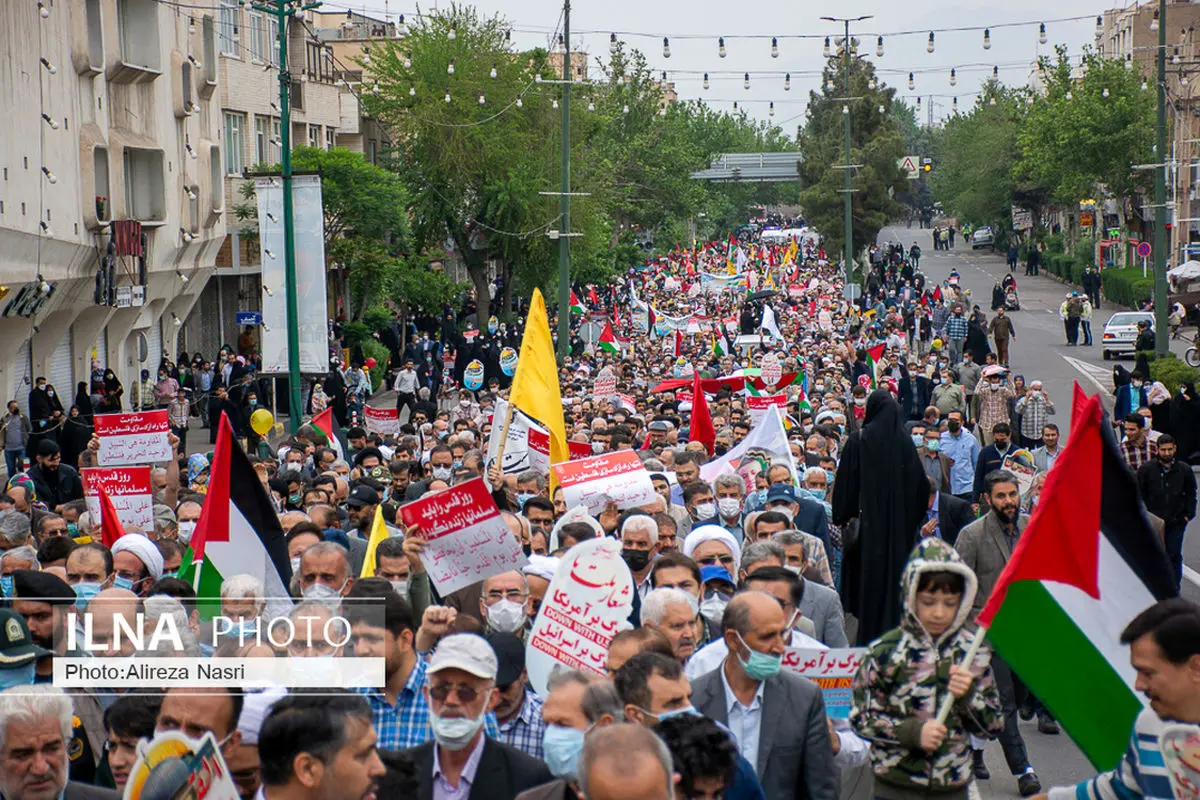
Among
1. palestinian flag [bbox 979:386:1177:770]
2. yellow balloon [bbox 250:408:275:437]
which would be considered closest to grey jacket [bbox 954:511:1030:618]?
palestinian flag [bbox 979:386:1177:770]

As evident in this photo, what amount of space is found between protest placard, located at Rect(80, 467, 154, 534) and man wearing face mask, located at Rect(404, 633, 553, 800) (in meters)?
7.73

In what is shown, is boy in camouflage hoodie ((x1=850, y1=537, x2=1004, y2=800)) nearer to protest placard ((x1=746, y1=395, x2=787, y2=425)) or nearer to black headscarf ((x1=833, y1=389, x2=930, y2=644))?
black headscarf ((x1=833, y1=389, x2=930, y2=644))

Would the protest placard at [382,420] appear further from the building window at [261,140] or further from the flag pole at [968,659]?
the building window at [261,140]

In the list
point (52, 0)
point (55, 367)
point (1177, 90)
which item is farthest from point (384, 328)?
point (1177, 90)

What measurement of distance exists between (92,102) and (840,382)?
551 inches

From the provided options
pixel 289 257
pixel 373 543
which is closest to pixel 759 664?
pixel 373 543

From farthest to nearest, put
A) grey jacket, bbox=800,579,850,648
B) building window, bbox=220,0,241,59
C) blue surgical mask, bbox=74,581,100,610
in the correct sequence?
building window, bbox=220,0,241,59
blue surgical mask, bbox=74,581,100,610
grey jacket, bbox=800,579,850,648

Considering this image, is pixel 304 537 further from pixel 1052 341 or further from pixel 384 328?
pixel 1052 341

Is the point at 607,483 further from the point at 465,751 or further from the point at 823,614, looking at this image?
the point at 465,751

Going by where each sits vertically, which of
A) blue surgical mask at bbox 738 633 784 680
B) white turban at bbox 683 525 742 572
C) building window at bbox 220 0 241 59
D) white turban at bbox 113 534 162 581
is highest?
building window at bbox 220 0 241 59

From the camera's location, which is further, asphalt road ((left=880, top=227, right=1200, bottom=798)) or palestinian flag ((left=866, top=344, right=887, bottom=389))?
palestinian flag ((left=866, top=344, right=887, bottom=389))

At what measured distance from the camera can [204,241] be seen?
1533 inches

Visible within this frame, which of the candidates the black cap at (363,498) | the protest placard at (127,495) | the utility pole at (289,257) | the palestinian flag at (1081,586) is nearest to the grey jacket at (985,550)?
the palestinian flag at (1081,586)

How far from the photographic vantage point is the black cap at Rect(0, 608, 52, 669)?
6.42 m
